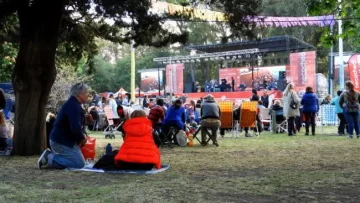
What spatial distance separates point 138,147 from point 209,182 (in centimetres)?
177

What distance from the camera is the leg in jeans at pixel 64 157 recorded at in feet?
28.9

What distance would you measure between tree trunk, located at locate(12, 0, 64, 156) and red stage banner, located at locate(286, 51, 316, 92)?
66.7ft

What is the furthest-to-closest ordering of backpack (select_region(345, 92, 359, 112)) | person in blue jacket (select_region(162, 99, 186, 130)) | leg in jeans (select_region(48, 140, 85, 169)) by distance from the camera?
backpack (select_region(345, 92, 359, 112))
person in blue jacket (select_region(162, 99, 186, 130))
leg in jeans (select_region(48, 140, 85, 169))

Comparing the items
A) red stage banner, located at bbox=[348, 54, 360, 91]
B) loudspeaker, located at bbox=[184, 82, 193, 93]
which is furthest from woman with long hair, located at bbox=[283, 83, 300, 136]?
loudspeaker, located at bbox=[184, 82, 193, 93]

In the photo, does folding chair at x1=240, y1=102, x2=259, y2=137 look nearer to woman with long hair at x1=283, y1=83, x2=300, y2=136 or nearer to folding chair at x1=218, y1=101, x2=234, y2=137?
folding chair at x1=218, y1=101, x2=234, y2=137

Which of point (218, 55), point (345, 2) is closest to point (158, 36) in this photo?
point (345, 2)

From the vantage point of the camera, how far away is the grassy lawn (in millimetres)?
5777

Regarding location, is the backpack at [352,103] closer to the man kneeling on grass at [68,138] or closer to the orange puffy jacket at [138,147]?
the orange puffy jacket at [138,147]

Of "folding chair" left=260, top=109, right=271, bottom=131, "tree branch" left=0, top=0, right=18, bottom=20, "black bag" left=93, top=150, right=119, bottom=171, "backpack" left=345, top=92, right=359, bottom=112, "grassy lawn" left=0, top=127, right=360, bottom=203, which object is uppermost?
"tree branch" left=0, top=0, right=18, bottom=20

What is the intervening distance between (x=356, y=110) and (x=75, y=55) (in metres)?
8.48

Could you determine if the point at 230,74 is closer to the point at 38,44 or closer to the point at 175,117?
the point at 175,117

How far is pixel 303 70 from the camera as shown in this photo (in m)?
30.0

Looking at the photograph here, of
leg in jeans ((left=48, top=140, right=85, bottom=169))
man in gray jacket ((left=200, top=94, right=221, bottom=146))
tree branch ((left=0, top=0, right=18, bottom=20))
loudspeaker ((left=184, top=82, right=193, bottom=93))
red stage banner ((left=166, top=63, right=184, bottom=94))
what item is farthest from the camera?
loudspeaker ((left=184, top=82, right=193, bottom=93))

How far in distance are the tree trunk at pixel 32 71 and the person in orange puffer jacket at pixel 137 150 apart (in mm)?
3995
